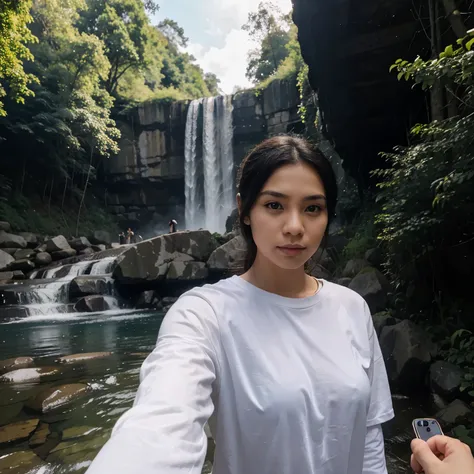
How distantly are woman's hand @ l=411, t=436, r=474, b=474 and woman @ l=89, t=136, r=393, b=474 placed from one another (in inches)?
7.5

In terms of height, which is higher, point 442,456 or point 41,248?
point 41,248

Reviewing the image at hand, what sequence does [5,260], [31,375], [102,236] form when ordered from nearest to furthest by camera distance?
[31,375] < [5,260] < [102,236]

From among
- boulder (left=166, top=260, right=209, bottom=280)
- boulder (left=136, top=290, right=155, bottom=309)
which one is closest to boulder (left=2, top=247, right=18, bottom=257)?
boulder (left=136, top=290, right=155, bottom=309)

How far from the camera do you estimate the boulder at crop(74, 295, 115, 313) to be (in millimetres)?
10836

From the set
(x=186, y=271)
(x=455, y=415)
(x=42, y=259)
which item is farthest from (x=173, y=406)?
(x=42, y=259)

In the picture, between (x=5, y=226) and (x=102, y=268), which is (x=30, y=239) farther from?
(x=102, y=268)

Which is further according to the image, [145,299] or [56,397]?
[145,299]

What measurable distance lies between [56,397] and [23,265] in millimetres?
11955

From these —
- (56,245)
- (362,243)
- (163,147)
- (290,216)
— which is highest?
(163,147)

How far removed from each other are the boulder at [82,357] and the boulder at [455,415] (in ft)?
16.4

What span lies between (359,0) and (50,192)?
66.9ft

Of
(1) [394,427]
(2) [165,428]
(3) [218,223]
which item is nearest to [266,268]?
(2) [165,428]

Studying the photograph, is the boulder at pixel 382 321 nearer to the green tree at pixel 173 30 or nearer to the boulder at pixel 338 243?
the boulder at pixel 338 243

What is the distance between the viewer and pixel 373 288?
18.2ft
